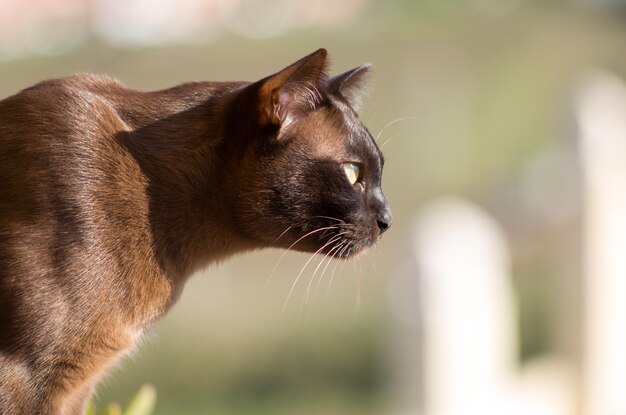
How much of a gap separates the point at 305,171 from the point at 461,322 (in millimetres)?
1433

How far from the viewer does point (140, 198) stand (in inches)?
54.9

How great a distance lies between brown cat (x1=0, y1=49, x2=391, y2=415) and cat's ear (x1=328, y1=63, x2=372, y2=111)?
12 mm

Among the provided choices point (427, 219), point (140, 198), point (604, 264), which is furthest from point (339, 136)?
point (604, 264)

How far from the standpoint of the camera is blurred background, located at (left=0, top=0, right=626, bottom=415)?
114 inches

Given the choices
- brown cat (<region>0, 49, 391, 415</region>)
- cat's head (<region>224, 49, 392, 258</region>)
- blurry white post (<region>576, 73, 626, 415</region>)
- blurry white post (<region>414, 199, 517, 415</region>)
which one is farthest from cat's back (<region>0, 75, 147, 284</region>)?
blurry white post (<region>576, 73, 626, 415</region>)

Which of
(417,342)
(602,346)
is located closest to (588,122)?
(602,346)

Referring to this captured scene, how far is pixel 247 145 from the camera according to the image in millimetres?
1435

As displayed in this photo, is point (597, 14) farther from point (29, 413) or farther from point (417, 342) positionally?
point (29, 413)

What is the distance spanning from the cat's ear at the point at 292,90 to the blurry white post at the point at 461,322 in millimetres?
1343

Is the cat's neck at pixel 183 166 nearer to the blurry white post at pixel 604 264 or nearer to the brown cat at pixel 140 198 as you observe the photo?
A: the brown cat at pixel 140 198

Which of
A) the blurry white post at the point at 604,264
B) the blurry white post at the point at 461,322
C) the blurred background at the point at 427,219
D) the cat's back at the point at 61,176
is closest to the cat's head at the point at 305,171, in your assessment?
the cat's back at the point at 61,176

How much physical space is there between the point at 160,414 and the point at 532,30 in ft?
8.68

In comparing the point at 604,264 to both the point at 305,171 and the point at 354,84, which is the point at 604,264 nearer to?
the point at 354,84

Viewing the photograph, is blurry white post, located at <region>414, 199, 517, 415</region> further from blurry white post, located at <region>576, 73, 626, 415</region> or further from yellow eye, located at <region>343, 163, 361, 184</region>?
yellow eye, located at <region>343, 163, 361, 184</region>
